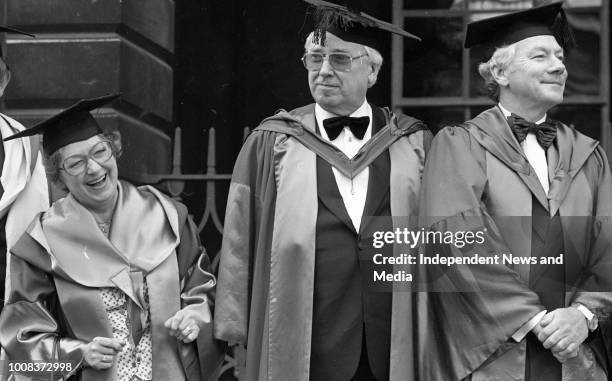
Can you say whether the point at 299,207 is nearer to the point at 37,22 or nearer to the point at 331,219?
the point at 331,219

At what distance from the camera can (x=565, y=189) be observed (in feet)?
17.2

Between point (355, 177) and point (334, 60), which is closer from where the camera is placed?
point (355, 177)

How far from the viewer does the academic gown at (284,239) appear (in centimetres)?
534

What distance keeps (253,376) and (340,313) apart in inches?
19.4

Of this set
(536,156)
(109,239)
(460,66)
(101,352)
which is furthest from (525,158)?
(460,66)

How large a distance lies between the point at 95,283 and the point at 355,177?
1.18m

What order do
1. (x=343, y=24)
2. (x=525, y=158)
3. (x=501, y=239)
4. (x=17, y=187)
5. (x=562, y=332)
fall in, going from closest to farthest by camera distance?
(x=562, y=332), (x=501, y=239), (x=525, y=158), (x=343, y=24), (x=17, y=187)

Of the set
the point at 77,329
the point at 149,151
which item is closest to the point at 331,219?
the point at 77,329

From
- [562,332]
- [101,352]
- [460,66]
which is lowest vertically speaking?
[101,352]


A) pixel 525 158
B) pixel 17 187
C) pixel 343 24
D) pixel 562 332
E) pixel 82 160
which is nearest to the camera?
pixel 562 332

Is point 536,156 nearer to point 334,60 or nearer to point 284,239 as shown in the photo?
point 334,60

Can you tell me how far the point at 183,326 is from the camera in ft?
17.5

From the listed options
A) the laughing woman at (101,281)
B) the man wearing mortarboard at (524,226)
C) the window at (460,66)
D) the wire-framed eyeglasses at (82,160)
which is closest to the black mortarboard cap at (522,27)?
the man wearing mortarboard at (524,226)

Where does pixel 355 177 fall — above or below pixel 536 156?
below
